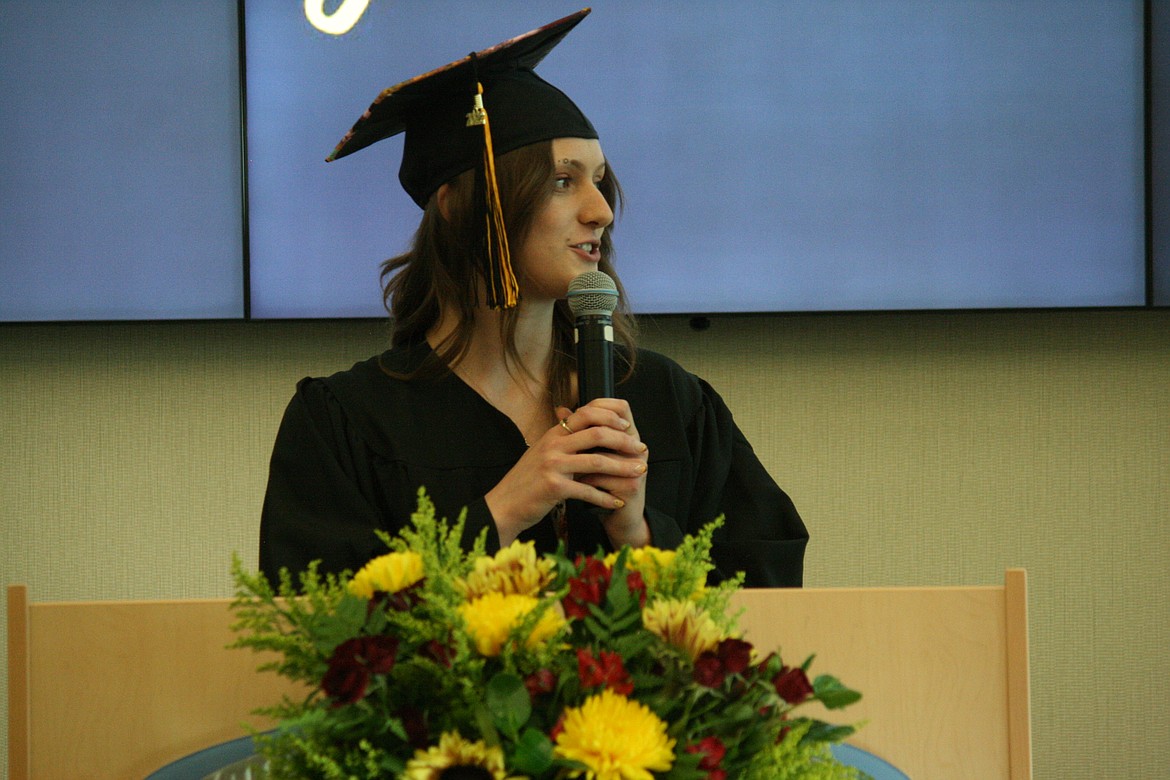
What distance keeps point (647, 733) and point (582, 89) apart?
2465 millimetres

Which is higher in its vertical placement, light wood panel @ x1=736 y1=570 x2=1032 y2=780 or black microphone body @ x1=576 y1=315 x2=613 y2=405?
black microphone body @ x1=576 y1=315 x2=613 y2=405

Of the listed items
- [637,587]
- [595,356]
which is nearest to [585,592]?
[637,587]

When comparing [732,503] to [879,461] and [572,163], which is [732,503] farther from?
[879,461]

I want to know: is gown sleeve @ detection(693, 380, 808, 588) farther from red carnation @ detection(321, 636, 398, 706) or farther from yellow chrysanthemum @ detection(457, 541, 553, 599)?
red carnation @ detection(321, 636, 398, 706)

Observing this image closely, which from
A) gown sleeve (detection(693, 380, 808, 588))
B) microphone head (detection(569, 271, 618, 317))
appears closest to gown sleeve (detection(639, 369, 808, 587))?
gown sleeve (detection(693, 380, 808, 588))

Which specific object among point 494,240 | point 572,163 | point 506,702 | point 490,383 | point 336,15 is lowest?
point 506,702

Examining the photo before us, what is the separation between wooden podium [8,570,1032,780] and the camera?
1130 millimetres

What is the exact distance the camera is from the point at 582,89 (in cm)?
295

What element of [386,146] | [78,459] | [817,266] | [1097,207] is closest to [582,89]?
[386,146]

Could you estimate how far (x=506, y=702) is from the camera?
678 mm

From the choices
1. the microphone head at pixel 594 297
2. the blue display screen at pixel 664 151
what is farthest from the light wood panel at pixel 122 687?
the blue display screen at pixel 664 151

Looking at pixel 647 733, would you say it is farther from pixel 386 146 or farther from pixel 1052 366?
pixel 1052 366

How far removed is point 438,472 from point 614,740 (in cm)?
123

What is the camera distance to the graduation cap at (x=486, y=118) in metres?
→ 1.79
